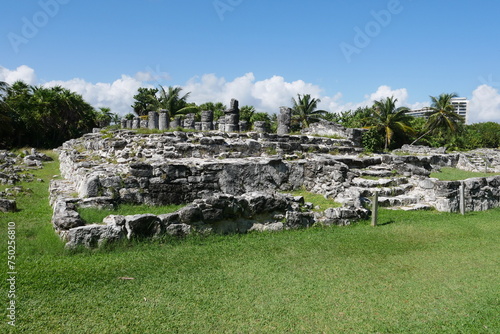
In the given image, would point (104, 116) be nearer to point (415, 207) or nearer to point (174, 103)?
point (174, 103)

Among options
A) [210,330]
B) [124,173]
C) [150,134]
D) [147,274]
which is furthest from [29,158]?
[210,330]

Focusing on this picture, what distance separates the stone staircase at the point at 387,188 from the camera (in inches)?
404

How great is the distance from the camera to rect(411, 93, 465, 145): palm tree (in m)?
35.8

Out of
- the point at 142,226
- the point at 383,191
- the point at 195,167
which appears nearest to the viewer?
the point at 142,226

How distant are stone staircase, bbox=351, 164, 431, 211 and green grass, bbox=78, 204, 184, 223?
Answer: 5560 millimetres

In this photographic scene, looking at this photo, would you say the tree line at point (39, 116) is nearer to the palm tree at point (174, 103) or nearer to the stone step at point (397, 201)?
the palm tree at point (174, 103)

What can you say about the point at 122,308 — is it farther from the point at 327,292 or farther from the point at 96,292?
the point at 327,292

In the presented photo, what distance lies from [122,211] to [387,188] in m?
7.81

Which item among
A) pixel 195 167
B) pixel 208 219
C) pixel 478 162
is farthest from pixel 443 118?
pixel 208 219

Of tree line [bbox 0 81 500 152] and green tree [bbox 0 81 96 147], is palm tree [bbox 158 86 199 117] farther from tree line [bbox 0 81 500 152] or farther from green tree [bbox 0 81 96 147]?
green tree [bbox 0 81 96 147]

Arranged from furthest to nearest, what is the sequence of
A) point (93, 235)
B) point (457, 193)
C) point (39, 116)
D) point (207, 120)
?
point (39, 116)
point (207, 120)
point (457, 193)
point (93, 235)

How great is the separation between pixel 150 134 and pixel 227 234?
7.96 metres

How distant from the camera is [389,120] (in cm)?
3384

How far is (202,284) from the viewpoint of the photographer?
192 inches
